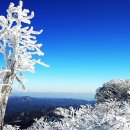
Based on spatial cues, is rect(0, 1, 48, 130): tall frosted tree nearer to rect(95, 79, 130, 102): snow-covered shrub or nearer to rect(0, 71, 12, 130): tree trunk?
rect(0, 71, 12, 130): tree trunk

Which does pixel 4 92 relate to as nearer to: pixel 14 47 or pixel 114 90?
pixel 14 47

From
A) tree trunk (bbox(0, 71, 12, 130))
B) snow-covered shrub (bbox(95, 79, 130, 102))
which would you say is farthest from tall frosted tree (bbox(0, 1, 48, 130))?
snow-covered shrub (bbox(95, 79, 130, 102))

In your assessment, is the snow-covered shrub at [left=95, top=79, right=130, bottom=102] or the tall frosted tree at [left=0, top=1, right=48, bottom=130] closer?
the tall frosted tree at [left=0, top=1, right=48, bottom=130]

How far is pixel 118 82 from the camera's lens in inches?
3383

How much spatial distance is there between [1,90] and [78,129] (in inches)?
A: 597

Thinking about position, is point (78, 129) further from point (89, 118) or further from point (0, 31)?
point (0, 31)

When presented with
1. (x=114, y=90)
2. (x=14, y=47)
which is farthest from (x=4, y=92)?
(x=114, y=90)

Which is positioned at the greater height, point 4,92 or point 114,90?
point 114,90

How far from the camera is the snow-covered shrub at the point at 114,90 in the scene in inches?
3238

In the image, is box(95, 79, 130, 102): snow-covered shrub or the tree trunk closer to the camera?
the tree trunk

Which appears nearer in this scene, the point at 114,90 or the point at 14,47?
the point at 14,47

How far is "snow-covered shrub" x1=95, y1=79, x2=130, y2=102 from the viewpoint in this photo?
8225 cm

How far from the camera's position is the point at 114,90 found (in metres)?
84.9

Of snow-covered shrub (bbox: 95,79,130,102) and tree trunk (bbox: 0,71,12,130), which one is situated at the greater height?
snow-covered shrub (bbox: 95,79,130,102)
